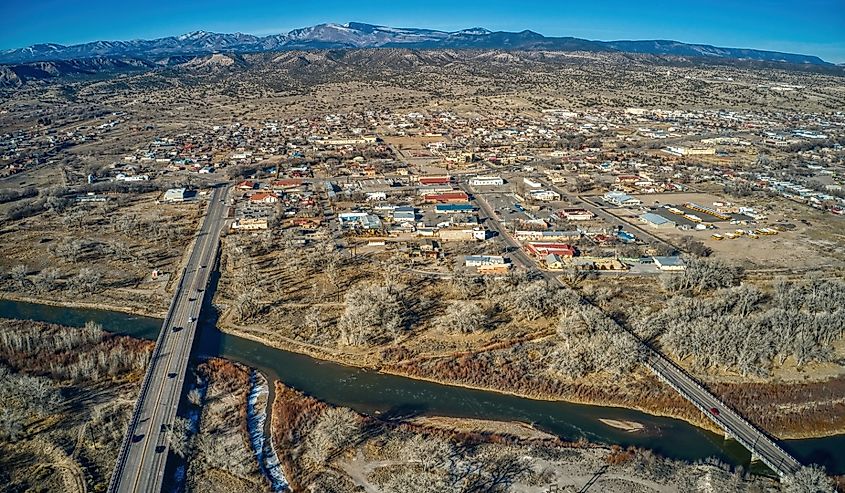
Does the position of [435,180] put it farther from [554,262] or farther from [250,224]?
[554,262]

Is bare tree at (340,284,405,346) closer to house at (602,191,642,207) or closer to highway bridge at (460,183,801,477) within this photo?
highway bridge at (460,183,801,477)

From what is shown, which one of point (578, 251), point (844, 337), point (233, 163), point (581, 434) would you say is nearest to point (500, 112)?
point (233, 163)

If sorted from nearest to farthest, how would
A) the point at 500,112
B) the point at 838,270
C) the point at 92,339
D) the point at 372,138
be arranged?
1. the point at 92,339
2. the point at 838,270
3. the point at 372,138
4. the point at 500,112

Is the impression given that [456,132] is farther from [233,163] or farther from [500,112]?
[233,163]

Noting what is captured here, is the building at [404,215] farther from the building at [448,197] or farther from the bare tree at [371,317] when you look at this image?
the bare tree at [371,317]

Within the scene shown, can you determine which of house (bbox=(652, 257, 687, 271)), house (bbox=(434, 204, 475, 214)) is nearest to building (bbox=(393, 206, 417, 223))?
house (bbox=(434, 204, 475, 214))

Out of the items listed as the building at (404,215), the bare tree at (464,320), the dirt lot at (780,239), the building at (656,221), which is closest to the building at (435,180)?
A: the building at (404,215)
